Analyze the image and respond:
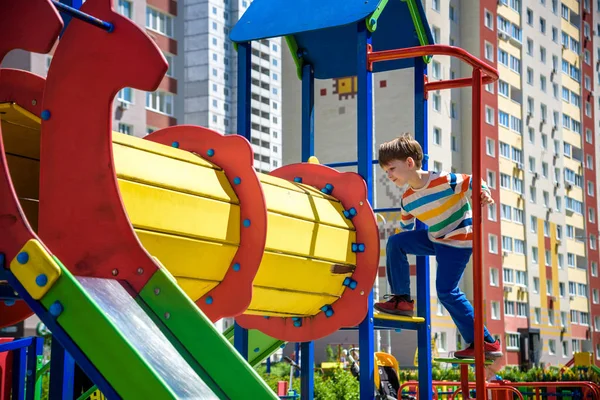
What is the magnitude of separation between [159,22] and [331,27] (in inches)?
1236

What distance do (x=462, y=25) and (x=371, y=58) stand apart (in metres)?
40.2

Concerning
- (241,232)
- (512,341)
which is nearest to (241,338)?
(241,232)

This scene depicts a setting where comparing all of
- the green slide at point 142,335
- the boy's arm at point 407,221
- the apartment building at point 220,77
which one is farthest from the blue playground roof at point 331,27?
the apartment building at point 220,77

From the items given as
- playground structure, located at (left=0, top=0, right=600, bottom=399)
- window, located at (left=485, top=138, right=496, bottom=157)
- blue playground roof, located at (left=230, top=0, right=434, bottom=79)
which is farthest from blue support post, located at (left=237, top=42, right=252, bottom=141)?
window, located at (left=485, top=138, right=496, bottom=157)

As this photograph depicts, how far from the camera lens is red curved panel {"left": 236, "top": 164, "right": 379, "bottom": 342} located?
17.3 feet

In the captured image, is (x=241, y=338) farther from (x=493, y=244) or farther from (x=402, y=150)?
(x=493, y=244)

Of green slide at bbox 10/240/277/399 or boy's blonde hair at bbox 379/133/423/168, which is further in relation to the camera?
boy's blonde hair at bbox 379/133/423/168

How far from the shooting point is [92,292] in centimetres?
284

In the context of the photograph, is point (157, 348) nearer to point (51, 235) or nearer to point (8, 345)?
point (51, 235)

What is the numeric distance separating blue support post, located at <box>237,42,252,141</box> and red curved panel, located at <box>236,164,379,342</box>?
482 mm

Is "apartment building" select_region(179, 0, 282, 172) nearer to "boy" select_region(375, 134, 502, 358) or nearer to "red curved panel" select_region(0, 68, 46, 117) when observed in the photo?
"boy" select_region(375, 134, 502, 358)

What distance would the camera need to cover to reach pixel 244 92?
235 inches

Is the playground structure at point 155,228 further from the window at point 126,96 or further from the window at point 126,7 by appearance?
the window at point 126,7

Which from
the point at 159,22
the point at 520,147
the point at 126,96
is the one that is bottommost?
the point at 126,96
